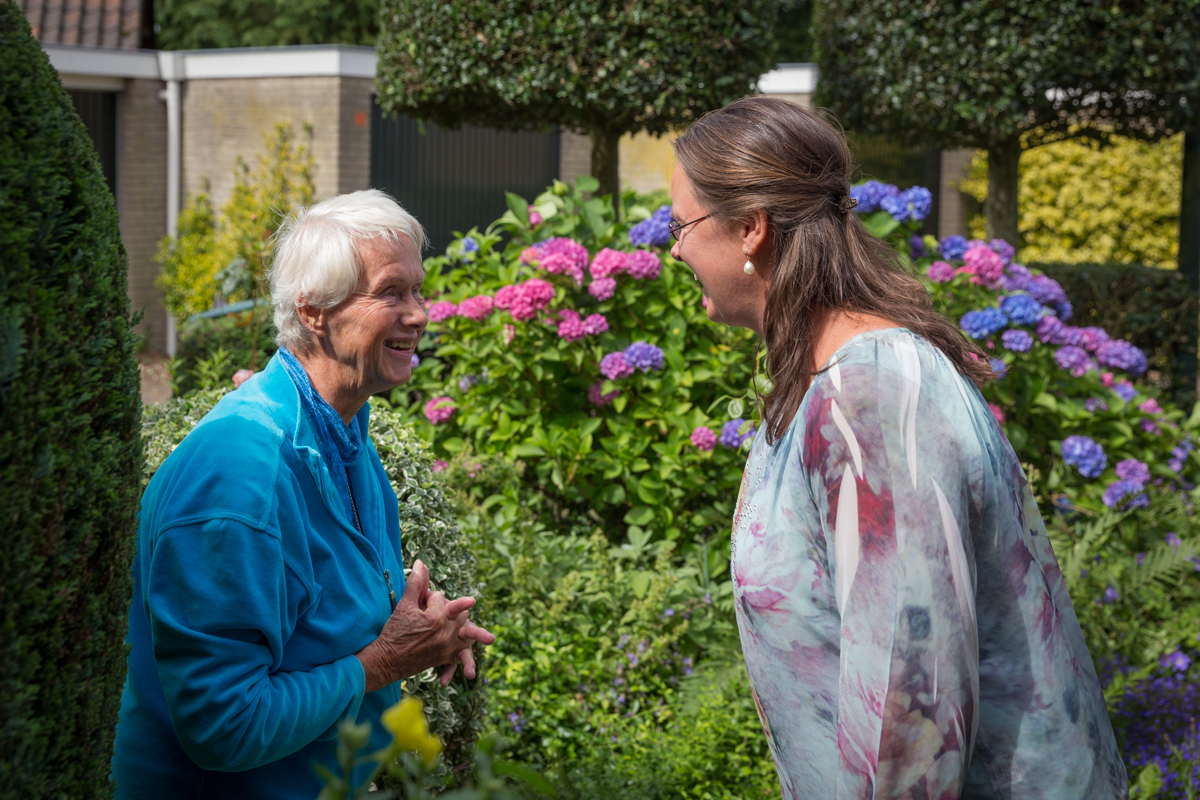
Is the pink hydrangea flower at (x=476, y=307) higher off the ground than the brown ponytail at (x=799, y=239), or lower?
lower

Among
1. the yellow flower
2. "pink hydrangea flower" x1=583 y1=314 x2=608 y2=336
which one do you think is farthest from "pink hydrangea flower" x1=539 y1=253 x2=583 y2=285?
the yellow flower

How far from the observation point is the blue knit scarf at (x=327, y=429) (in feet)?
5.97

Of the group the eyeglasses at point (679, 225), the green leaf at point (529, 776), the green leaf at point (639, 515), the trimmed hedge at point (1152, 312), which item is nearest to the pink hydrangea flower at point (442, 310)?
the green leaf at point (639, 515)

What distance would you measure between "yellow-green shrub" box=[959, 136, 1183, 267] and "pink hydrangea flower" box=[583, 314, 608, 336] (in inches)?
335

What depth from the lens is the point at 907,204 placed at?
170 inches

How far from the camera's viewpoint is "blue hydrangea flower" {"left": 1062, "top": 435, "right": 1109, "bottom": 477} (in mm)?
4418

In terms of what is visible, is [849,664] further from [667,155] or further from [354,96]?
[667,155]

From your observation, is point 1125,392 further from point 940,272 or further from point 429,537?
point 429,537

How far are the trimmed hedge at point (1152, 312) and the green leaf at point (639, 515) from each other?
3632 mm

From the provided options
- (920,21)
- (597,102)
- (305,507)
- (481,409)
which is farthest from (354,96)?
(305,507)

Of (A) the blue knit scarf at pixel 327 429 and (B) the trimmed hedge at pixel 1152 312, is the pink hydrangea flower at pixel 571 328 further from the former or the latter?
(B) the trimmed hedge at pixel 1152 312

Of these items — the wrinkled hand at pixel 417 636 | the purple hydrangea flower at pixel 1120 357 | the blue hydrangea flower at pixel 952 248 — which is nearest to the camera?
the wrinkled hand at pixel 417 636

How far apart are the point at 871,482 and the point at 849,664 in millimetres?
244

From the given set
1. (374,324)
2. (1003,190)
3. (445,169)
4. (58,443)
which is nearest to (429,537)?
(374,324)
